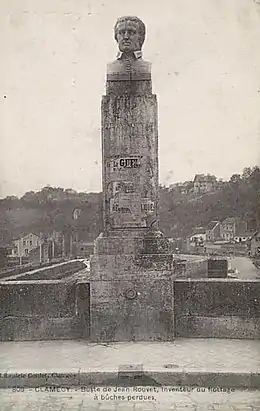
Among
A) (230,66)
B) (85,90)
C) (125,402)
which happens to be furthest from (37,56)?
(125,402)

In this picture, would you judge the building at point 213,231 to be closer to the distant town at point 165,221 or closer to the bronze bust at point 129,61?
the distant town at point 165,221

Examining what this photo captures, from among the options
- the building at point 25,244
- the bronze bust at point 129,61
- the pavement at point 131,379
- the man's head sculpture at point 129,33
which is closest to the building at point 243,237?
the pavement at point 131,379

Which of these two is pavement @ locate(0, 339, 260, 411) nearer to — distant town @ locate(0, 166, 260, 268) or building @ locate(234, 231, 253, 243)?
building @ locate(234, 231, 253, 243)

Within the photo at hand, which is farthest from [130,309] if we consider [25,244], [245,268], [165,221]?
[165,221]

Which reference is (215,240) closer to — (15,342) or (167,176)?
(167,176)

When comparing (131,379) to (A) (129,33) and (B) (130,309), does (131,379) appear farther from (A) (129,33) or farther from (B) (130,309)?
(A) (129,33)

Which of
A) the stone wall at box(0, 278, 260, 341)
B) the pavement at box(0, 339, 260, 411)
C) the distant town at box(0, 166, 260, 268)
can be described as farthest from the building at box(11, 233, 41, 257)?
the pavement at box(0, 339, 260, 411)
